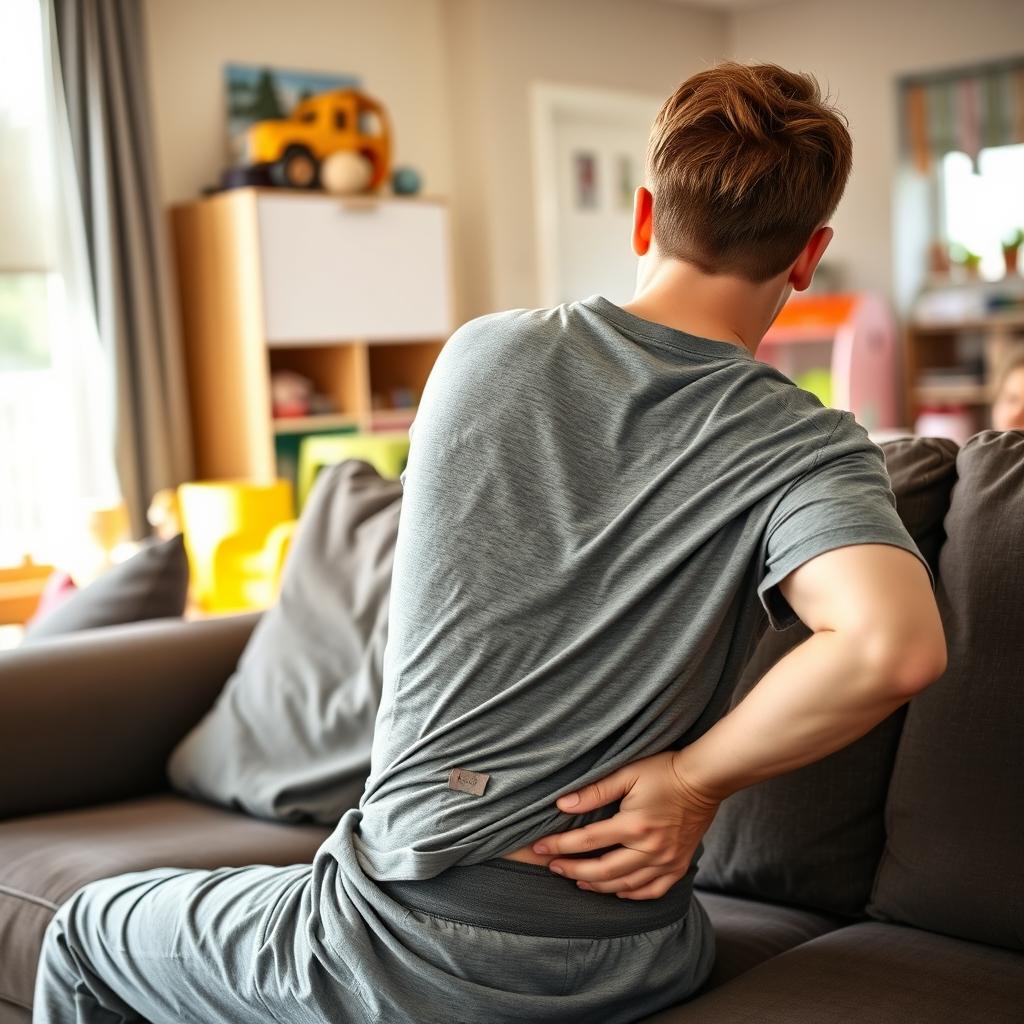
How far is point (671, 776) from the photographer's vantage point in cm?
106

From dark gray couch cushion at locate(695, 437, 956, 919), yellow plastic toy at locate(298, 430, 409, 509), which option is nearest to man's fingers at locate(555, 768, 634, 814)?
dark gray couch cushion at locate(695, 437, 956, 919)

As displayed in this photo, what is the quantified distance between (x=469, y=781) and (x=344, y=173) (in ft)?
14.0

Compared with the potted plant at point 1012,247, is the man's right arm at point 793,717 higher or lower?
lower

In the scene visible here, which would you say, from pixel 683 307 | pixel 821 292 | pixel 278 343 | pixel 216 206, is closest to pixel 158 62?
pixel 216 206

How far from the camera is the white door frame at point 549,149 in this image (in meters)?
6.14

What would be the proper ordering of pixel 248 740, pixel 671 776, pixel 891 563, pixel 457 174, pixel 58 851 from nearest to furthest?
pixel 891 563 → pixel 671 776 → pixel 58 851 → pixel 248 740 → pixel 457 174

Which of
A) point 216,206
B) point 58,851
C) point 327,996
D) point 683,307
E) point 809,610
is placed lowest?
point 58,851

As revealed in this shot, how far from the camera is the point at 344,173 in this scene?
198 inches

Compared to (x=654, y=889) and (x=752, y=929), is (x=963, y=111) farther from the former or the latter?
(x=654, y=889)

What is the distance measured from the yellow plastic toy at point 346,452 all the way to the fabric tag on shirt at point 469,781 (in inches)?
129

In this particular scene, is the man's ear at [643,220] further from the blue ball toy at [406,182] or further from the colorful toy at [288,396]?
the blue ball toy at [406,182]

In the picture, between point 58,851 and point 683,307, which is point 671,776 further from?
point 58,851

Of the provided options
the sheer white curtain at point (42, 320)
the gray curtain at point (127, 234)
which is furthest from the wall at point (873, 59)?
the sheer white curtain at point (42, 320)

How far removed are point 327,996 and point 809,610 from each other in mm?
499
